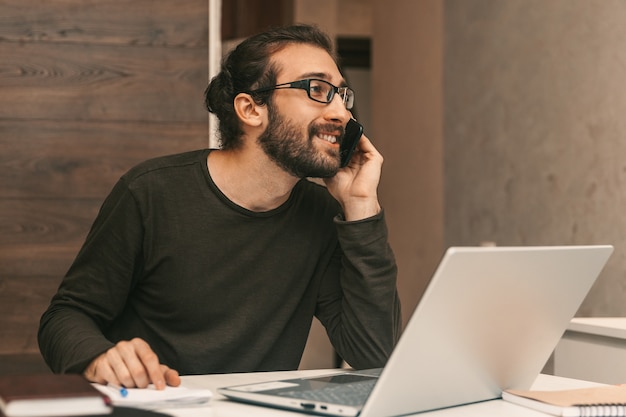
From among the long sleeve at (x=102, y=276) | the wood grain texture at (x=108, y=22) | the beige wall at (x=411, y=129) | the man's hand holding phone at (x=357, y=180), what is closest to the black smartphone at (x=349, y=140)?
the man's hand holding phone at (x=357, y=180)

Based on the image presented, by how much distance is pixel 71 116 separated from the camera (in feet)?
8.21

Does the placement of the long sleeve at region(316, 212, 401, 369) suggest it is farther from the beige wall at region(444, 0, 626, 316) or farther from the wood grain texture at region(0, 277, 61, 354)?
the beige wall at region(444, 0, 626, 316)

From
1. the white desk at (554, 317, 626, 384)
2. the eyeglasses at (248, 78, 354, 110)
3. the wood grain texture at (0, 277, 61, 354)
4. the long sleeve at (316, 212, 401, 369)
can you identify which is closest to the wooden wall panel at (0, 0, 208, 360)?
the wood grain texture at (0, 277, 61, 354)

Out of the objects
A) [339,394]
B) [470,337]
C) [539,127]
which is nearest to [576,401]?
[470,337]

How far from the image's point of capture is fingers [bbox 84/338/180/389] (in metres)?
1.20

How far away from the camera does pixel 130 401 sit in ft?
3.66

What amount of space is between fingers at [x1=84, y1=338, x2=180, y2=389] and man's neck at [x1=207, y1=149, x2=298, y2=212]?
570 millimetres

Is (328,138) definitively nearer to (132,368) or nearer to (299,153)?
(299,153)

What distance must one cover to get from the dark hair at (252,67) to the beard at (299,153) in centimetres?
10

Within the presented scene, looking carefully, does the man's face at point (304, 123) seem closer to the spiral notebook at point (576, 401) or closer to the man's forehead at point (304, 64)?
the man's forehead at point (304, 64)

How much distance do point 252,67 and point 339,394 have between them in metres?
0.98

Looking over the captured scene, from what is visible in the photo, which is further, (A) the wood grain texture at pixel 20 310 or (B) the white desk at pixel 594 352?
(A) the wood grain texture at pixel 20 310

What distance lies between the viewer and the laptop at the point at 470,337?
0.98 meters

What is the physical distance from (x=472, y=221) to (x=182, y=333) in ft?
7.70
